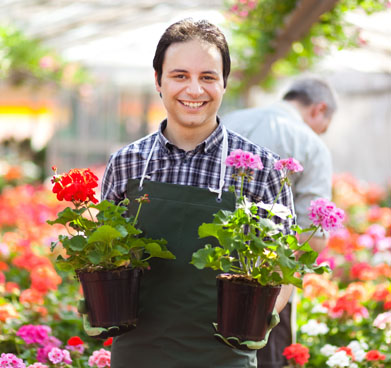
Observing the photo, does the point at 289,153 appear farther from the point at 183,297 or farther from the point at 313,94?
the point at 183,297

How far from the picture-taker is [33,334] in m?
2.75

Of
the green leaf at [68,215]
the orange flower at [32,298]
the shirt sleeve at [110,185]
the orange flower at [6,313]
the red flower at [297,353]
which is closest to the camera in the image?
the green leaf at [68,215]

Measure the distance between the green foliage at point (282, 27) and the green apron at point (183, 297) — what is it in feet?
6.90

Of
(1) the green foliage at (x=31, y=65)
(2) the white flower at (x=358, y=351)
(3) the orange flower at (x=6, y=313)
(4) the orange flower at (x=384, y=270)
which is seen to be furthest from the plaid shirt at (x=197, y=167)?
(1) the green foliage at (x=31, y=65)

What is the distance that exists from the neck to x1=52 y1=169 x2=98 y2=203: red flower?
28cm

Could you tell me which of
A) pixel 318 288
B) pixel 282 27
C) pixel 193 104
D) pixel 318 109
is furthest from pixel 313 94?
pixel 282 27

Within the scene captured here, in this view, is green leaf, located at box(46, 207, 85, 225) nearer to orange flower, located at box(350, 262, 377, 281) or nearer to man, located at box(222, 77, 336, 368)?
man, located at box(222, 77, 336, 368)

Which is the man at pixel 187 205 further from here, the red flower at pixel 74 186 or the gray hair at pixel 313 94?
the gray hair at pixel 313 94

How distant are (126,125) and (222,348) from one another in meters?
12.9

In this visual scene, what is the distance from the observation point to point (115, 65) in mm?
13117

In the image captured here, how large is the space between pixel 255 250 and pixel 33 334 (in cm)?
155

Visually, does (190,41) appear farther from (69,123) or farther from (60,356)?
(69,123)

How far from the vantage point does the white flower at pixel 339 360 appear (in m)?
2.70

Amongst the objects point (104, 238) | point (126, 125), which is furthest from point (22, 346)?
point (126, 125)
